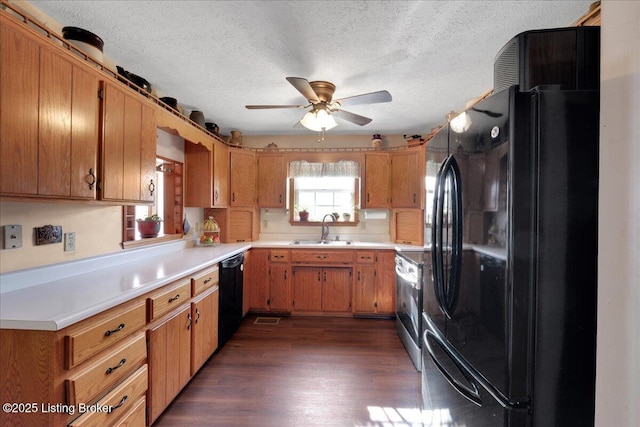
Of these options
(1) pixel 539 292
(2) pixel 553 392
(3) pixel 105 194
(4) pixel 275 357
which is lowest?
(4) pixel 275 357

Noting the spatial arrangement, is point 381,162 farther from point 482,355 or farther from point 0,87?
point 0,87

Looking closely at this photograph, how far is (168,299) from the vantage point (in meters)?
1.75

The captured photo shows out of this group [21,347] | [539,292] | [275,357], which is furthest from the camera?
[275,357]

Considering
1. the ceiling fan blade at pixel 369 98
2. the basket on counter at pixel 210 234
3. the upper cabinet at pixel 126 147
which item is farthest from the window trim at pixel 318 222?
the upper cabinet at pixel 126 147

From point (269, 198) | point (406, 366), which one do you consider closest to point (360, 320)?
point (406, 366)

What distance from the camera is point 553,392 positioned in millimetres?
958

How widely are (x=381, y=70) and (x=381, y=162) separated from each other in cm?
165

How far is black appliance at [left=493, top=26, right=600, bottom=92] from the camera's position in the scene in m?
1.05

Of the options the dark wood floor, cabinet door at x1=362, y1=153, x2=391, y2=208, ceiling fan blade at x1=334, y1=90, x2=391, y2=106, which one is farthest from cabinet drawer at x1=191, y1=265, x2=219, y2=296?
cabinet door at x1=362, y1=153, x2=391, y2=208

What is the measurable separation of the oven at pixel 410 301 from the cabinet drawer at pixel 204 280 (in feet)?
5.90

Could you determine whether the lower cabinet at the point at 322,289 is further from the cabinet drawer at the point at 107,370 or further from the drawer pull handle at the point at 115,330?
the drawer pull handle at the point at 115,330

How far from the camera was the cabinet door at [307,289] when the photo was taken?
345 cm

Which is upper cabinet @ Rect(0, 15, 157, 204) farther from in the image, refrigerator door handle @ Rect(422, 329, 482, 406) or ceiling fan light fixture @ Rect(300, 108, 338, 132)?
refrigerator door handle @ Rect(422, 329, 482, 406)

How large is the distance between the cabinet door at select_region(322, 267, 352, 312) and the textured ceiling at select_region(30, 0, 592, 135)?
6.66 ft
